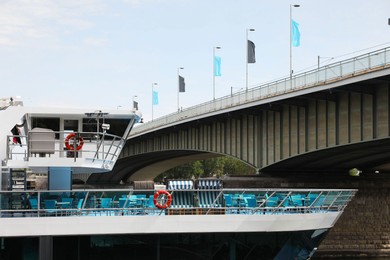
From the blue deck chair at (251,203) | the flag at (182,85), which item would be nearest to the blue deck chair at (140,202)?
the blue deck chair at (251,203)

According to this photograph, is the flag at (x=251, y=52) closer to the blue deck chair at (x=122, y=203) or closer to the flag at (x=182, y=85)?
the flag at (x=182, y=85)

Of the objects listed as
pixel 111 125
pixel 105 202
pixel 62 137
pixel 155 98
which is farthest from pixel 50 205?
pixel 155 98

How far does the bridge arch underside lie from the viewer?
7294cm

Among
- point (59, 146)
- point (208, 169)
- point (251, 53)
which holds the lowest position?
point (208, 169)

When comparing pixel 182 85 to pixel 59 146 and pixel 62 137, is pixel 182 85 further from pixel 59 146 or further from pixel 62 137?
pixel 59 146

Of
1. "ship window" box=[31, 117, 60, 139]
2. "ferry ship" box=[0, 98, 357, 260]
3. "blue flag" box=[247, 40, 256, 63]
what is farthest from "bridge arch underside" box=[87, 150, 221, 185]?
"ferry ship" box=[0, 98, 357, 260]

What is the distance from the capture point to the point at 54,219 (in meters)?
16.3

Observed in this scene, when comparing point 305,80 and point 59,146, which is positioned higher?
point 305,80

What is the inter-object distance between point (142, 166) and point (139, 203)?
67245mm

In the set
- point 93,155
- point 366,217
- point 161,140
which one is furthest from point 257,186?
point 93,155

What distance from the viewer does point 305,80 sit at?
3947cm

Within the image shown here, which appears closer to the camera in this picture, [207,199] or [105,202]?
[105,202]

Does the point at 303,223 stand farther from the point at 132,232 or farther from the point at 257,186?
the point at 257,186

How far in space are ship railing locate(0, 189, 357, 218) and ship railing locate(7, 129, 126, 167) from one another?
5.88 feet
